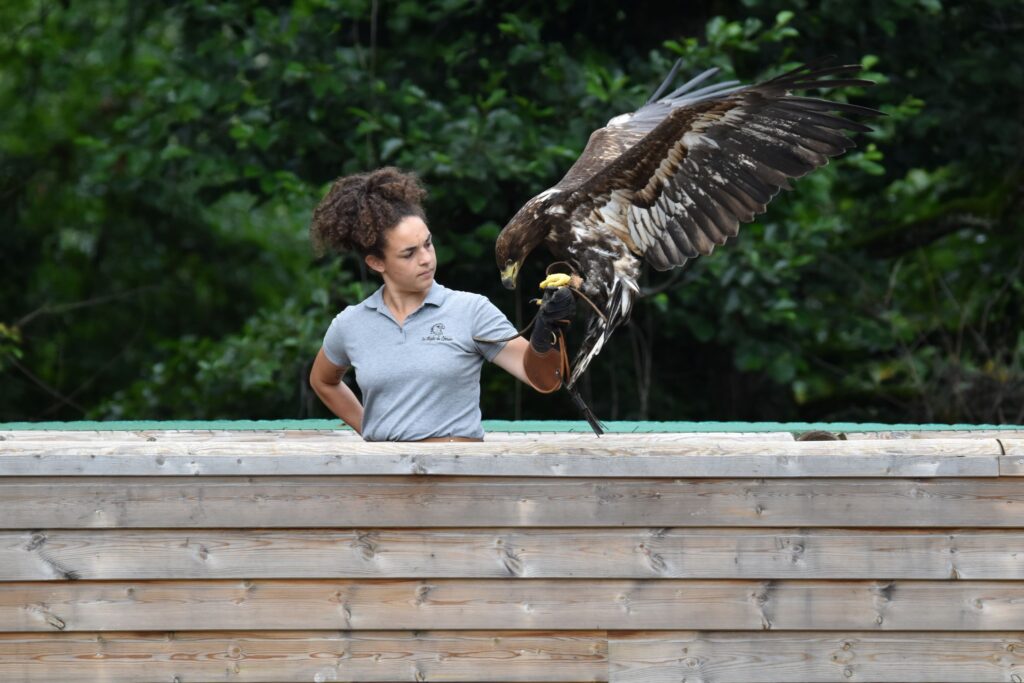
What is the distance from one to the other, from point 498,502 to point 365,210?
0.79 metres

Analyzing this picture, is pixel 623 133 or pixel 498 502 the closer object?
pixel 498 502

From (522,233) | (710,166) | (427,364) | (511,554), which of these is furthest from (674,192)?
(511,554)

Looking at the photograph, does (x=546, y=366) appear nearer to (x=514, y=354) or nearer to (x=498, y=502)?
(x=514, y=354)

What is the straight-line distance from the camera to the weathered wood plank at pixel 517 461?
2562 mm

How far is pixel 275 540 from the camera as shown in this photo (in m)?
2.61

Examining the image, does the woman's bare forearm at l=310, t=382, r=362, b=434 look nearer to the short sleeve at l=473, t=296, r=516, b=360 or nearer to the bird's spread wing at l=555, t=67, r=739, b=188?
the short sleeve at l=473, t=296, r=516, b=360

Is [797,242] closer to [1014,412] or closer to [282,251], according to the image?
[1014,412]

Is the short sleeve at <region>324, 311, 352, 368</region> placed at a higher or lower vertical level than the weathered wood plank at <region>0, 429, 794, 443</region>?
higher

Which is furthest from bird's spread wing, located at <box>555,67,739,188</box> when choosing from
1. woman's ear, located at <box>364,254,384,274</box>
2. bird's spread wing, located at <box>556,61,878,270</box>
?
woman's ear, located at <box>364,254,384,274</box>

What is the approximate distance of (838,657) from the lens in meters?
2.60

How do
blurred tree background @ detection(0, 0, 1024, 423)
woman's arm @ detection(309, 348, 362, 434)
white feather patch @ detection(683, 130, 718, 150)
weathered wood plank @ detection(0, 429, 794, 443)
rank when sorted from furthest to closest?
1. blurred tree background @ detection(0, 0, 1024, 423)
2. weathered wood plank @ detection(0, 429, 794, 443)
3. white feather patch @ detection(683, 130, 718, 150)
4. woman's arm @ detection(309, 348, 362, 434)

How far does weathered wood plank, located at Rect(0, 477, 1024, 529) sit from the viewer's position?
2.57 meters

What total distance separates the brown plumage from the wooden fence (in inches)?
28.0

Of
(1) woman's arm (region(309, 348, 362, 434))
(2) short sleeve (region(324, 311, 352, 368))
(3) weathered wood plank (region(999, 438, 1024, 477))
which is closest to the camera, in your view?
(3) weathered wood plank (region(999, 438, 1024, 477))
